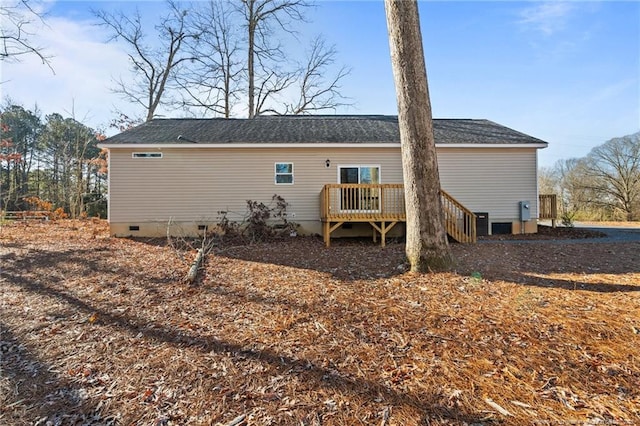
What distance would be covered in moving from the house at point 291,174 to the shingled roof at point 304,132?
2.7 inches

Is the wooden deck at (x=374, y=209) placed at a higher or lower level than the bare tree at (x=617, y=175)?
lower

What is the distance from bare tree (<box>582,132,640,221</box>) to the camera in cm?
1844

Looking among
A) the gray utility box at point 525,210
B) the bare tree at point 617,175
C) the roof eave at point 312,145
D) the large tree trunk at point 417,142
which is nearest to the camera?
the large tree trunk at point 417,142

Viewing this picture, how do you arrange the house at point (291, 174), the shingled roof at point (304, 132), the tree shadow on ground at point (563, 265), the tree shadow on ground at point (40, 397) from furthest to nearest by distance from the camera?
the shingled roof at point (304, 132) < the house at point (291, 174) < the tree shadow on ground at point (563, 265) < the tree shadow on ground at point (40, 397)

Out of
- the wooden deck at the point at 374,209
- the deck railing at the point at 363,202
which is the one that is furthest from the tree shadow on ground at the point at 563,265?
the deck railing at the point at 363,202

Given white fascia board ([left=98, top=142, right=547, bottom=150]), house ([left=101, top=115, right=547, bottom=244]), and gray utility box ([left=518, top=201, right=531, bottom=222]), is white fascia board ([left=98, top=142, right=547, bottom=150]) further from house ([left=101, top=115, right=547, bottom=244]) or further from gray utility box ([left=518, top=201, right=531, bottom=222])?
gray utility box ([left=518, top=201, right=531, bottom=222])

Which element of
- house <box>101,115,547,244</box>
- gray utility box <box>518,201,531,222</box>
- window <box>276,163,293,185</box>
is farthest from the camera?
gray utility box <box>518,201,531,222</box>

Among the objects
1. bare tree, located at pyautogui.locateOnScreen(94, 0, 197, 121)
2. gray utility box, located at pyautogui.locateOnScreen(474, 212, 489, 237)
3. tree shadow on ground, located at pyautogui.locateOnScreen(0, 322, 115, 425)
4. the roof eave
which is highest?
bare tree, located at pyautogui.locateOnScreen(94, 0, 197, 121)

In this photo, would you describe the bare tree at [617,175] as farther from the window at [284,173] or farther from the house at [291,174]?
the window at [284,173]

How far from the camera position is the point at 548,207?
472 inches

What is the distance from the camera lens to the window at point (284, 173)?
10.4m

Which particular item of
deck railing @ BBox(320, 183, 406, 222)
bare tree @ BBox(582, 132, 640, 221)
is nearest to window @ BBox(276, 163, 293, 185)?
deck railing @ BBox(320, 183, 406, 222)

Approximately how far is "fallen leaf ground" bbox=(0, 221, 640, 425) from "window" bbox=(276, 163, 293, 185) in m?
5.37

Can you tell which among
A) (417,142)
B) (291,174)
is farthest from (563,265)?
(291,174)
